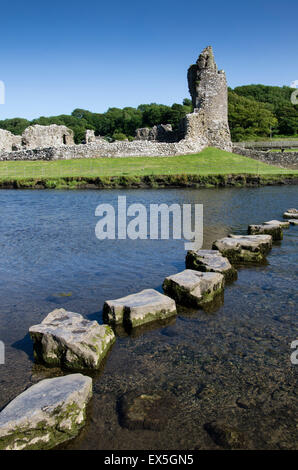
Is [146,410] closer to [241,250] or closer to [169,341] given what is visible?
[169,341]

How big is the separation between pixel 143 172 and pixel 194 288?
23.7m

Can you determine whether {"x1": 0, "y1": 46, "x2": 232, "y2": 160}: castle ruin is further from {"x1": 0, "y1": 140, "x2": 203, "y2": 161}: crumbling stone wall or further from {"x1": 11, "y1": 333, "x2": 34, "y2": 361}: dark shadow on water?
{"x1": 11, "y1": 333, "x2": 34, "y2": 361}: dark shadow on water

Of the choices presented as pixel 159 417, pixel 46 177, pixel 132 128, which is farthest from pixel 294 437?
pixel 132 128

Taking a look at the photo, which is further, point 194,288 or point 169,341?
point 194,288

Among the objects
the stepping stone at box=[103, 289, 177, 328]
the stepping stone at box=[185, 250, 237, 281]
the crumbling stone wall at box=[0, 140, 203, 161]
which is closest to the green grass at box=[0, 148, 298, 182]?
the crumbling stone wall at box=[0, 140, 203, 161]

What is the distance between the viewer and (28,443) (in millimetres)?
3400

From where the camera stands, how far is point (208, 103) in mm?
39281

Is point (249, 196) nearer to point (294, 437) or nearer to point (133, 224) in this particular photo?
point (133, 224)

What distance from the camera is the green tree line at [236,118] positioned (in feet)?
246

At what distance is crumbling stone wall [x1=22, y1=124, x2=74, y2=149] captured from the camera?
43.3 meters

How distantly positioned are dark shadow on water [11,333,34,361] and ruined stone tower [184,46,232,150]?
34714mm


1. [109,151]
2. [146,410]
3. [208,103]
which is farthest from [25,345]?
[208,103]

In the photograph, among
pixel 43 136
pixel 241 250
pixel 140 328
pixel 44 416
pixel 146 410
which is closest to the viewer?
pixel 44 416
